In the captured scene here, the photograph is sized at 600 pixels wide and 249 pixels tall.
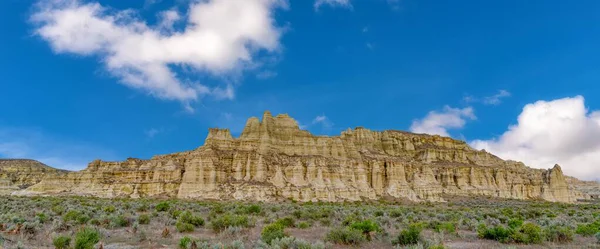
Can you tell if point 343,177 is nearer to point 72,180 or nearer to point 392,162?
point 392,162

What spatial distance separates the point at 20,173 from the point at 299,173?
240 ft

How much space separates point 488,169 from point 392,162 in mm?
27985

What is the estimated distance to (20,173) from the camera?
3762 inches

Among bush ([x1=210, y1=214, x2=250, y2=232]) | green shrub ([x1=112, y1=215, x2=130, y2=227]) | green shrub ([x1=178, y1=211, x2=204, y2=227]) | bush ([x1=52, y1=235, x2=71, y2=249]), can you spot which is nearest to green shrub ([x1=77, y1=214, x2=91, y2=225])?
green shrub ([x1=112, y1=215, x2=130, y2=227])

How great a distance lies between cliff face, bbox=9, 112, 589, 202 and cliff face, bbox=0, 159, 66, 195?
52.7 feet

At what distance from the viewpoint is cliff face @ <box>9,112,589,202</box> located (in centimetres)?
7006

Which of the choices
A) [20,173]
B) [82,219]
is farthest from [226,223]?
[20,173]

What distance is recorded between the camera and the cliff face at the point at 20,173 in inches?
3303

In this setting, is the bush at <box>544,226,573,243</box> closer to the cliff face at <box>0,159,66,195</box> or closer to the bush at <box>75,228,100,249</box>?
the bush at <box>75,228,100,249</box>

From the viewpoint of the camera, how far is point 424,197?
76500 millimetres

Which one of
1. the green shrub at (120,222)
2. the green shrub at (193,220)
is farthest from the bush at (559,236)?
the green shrub at (120,222)

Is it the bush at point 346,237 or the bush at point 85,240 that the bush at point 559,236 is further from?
the bush at point 85,240

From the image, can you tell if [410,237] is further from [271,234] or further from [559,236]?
[559,236]

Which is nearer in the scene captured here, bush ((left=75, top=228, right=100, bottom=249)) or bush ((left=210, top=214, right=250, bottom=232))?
bush ((left=75, top=228, right=100, bottom=249))
